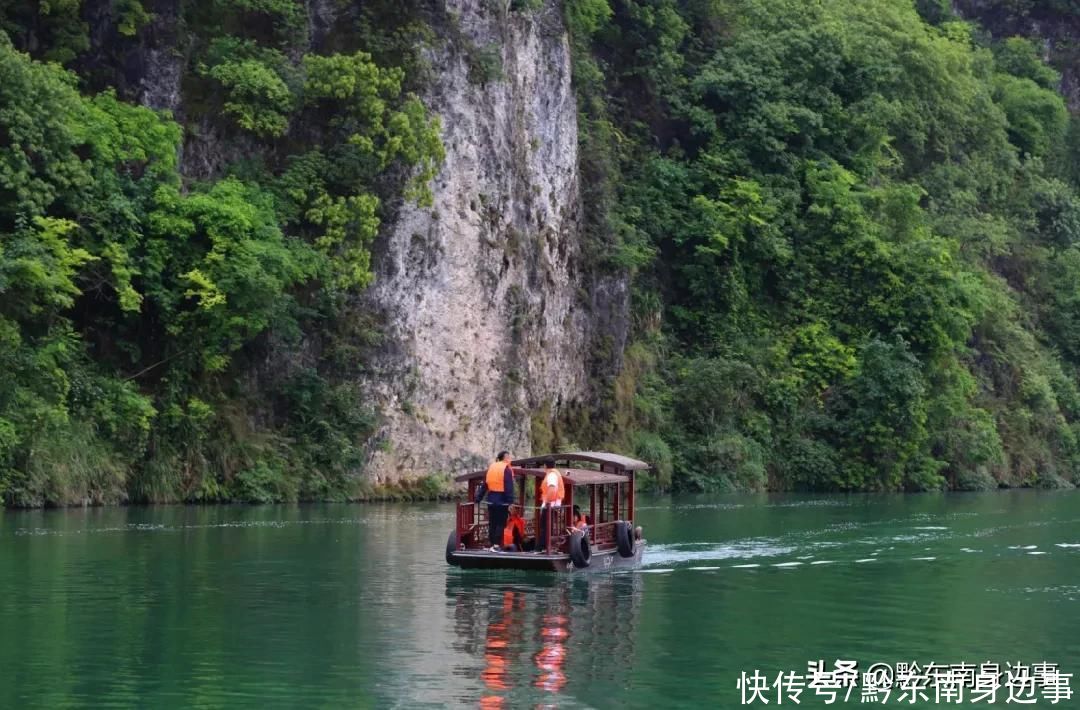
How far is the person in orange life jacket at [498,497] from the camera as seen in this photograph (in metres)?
28.4

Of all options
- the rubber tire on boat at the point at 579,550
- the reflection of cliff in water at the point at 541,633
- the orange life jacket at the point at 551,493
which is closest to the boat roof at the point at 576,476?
the orange life jacket at the point at 551,493

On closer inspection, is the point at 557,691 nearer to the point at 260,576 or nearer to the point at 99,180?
the point at 260,576

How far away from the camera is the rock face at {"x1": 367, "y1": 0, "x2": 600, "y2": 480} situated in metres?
46.8

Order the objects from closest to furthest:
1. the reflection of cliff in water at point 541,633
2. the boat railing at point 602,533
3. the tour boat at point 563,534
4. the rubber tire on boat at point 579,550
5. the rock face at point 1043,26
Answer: the reflection of cliff in water at point 541,633 → the tour boat at point 563,534 → the rubber tire on boat at point 579,550 → the boat railing at point 602,533 → the rock face at point 1043,26

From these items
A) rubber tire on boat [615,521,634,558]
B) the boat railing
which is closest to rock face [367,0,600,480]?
the boat railing

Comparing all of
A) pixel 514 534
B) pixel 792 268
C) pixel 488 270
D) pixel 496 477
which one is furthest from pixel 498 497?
pixel 792 268

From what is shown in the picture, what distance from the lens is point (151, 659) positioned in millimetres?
18375

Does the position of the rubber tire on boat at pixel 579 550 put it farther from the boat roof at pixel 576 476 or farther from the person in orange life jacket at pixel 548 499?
the boat roof at pixel 576 476

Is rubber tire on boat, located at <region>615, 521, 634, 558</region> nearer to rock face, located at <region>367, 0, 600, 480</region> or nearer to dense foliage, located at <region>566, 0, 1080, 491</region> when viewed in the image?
rock face, located at <region>367, 0, 600, 480</region>

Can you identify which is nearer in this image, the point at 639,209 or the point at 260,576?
the point at 260,576

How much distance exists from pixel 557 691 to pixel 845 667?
348 centimetres

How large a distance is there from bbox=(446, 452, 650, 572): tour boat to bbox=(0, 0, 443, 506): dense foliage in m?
11.9

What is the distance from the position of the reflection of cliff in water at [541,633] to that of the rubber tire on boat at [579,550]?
0.25 m

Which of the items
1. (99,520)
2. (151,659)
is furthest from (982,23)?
(151,659)
